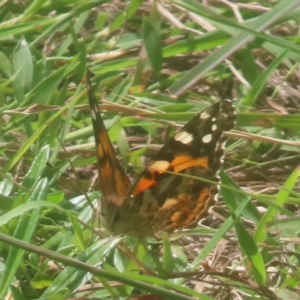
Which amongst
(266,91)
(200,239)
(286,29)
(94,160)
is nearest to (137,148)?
(94,160)

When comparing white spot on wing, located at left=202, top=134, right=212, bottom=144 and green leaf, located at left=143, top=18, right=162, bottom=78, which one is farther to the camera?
green leaf, located at left=143, top=18, right=162, bottom=78

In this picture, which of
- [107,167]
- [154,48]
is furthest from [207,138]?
[154,48]

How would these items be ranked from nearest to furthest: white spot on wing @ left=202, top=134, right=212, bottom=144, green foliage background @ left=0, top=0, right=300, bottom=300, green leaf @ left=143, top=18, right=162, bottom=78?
green foliage background @ left=0, top=0, right=300, bottom=300 → white spot on wing @ left=202, top=134, right=212, bottom=144 → green leaf @ left=143, top=18, right=162, bottom=78

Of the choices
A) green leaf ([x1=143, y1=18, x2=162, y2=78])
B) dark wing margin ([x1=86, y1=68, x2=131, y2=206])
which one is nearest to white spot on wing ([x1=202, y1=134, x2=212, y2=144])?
dark wing margin ([x1=86, y1=68, x2=131, y2=206])

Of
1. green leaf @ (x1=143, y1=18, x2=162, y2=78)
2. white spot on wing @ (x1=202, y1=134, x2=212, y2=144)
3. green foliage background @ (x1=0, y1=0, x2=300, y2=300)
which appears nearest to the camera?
green foliage background @ (x1=0, y1=0, x2=300, y2=300)

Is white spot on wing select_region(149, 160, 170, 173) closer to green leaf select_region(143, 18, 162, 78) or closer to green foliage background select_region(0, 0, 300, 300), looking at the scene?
green foliage background select_region(0, 0, 300, 300)

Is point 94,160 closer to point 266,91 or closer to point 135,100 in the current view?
point 135,100

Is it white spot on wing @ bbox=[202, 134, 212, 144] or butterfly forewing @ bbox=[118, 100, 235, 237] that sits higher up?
white spot on wing @ bbox=[202, 134, 212, 144]

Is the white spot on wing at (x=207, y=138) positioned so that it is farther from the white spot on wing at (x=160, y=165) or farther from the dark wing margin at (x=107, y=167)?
the dark wing margin at (x=107, y=167)

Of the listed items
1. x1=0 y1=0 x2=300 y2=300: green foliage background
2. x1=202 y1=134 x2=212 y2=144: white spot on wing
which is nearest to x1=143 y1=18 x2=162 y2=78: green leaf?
x1=0 y1=0 x2=300 y2=300: green foliage background
